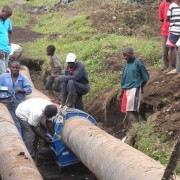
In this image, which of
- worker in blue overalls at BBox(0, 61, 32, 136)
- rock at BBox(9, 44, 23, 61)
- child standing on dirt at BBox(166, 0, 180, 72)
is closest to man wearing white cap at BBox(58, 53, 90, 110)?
worker in blue overalls at BBox(0, 61, 32, 136)

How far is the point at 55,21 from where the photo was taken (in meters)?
21.0

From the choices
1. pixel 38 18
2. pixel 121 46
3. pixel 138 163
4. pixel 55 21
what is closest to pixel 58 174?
pixel 138 163

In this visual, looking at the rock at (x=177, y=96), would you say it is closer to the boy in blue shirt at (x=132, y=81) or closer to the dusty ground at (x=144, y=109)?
the dusty ground at (x=144, y=109)

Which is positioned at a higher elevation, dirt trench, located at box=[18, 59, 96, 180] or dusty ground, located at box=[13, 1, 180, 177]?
dusty ground, located at box=[13, 1, 180, 177]

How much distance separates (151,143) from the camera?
7250 mm

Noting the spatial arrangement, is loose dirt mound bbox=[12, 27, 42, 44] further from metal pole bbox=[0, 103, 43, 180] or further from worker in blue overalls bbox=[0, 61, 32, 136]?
metal pole bbox=[0, 103, 43, 180]

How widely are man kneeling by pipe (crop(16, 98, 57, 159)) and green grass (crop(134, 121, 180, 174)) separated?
1.37 metres

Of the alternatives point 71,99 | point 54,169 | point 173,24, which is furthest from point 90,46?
point 54,169

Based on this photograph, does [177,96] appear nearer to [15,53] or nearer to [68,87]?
[68,87]

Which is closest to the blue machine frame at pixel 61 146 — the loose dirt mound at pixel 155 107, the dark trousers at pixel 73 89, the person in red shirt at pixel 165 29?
the dark trousers at pixel 73 89

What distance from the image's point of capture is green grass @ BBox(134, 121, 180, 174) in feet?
22.1

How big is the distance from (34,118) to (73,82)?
1.35 meters

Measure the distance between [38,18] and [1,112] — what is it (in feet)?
52.2

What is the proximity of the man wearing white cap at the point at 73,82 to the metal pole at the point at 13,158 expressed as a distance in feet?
5.63
